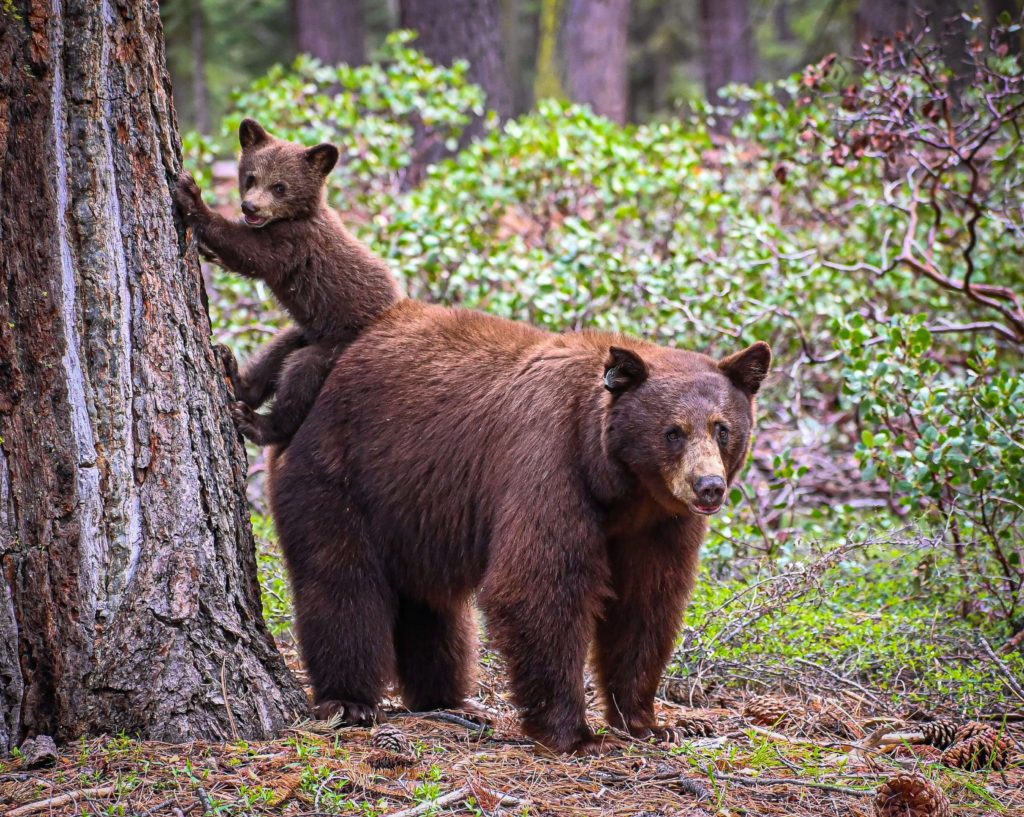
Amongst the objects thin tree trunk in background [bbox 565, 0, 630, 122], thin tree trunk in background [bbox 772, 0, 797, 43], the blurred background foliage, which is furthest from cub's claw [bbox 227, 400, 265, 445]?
thin tree trunk in background [bbox 772, 0, 797, 43]

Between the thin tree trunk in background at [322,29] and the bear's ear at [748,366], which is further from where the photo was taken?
the thin tree trunk in background at [322,29]

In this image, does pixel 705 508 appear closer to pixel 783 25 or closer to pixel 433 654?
pixel 433 654

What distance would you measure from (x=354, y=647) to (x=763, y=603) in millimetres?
2063

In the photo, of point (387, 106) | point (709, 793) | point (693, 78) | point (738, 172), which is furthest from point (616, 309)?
point (693, 78)

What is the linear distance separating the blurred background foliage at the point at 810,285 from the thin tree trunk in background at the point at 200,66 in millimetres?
13277

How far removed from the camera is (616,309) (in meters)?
8.18

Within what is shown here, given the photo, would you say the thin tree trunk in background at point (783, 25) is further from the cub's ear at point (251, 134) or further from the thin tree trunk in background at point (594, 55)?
the cub's ear at point (251, 134)

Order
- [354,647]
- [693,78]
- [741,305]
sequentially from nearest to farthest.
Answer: [354,647] < [741,305] < [693,78]

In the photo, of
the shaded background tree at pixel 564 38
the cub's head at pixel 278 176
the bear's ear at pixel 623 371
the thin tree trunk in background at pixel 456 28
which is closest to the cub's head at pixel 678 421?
the bear's ear at pixel 623 371

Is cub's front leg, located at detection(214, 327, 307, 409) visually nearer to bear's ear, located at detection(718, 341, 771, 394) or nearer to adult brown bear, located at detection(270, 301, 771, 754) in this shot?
adult brown bear, located at detection(270, 301, 771, 754)

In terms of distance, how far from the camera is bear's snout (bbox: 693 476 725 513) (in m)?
3.87

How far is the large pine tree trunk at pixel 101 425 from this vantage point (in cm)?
355

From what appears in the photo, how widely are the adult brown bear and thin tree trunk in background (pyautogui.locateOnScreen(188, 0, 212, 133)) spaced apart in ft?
62.8

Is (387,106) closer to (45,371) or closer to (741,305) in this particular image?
(741,305)
